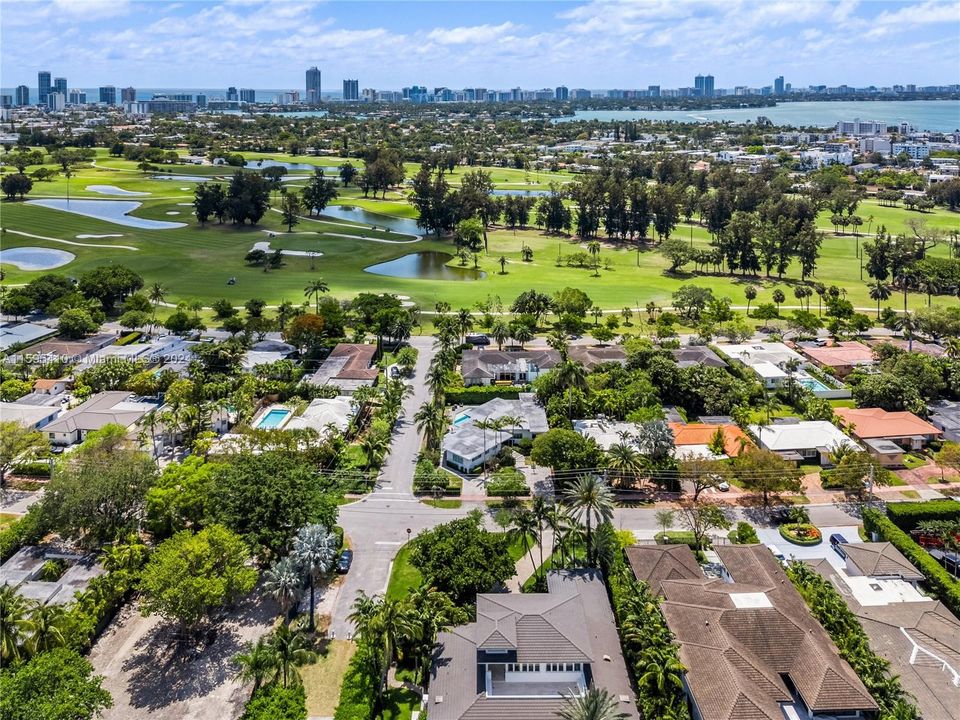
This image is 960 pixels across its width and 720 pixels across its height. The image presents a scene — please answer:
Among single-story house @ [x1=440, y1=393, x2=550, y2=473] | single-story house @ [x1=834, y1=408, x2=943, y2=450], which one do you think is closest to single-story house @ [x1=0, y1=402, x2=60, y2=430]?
single-story house @ [x1=440, y1=393, x2=550, y2=473]

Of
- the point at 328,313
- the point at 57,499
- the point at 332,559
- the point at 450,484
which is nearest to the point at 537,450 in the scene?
the point at 450,484

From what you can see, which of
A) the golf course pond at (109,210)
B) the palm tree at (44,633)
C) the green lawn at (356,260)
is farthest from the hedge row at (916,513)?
the golf course pond at (109,210)

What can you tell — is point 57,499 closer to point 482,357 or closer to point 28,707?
point 28,707

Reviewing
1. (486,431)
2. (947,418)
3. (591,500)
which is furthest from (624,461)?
(947,418)

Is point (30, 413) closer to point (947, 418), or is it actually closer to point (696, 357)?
point (696, 357)

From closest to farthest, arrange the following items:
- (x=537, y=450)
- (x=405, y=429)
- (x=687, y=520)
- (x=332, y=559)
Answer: (x=332, y=559) < (x=687, y=520) < (x=537, y=450) < (x=405, y=429)

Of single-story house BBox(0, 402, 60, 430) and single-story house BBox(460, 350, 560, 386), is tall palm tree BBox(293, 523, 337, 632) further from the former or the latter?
single-story house BBox(0, 402, 60, 430)
